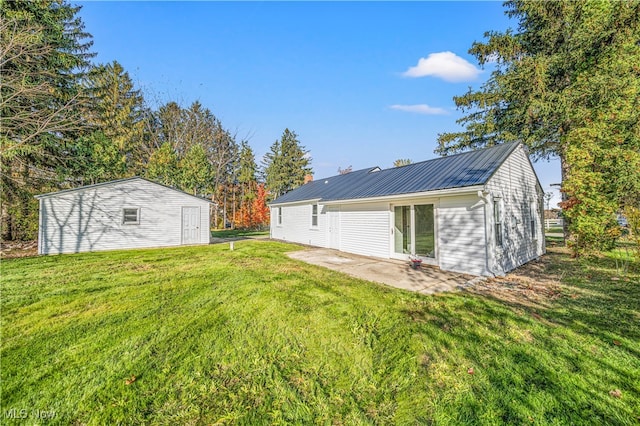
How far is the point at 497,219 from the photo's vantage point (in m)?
7.64

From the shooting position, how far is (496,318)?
429cm

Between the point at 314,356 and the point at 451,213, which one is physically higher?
the point at 451,213

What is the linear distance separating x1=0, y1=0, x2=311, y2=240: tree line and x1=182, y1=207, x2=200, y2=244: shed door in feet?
6.25

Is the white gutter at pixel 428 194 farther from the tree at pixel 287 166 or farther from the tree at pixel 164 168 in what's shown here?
the tree at pixel 287 166

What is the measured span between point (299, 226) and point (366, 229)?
5.73m

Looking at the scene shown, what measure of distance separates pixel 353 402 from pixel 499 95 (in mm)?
16302

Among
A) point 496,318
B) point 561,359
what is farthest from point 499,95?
point 561,359

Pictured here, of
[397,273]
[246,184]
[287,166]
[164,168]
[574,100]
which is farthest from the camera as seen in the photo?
[287,166]

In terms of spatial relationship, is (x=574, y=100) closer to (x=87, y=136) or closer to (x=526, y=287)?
(x=526, y=287)

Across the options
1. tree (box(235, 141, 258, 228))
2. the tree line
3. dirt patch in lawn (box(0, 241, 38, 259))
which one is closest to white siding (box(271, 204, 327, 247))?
the tree line

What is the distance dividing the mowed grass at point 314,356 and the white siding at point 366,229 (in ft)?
14.5

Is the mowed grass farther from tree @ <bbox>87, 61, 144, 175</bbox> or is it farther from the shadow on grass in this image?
tree @ <bbox>87, 61, 144, 175</bbox>

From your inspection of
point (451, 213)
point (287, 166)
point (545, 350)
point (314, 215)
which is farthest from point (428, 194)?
point (287, 166)

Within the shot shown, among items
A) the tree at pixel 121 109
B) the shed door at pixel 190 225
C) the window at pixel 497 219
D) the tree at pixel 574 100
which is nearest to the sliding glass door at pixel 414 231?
the window at pixel 497 219
